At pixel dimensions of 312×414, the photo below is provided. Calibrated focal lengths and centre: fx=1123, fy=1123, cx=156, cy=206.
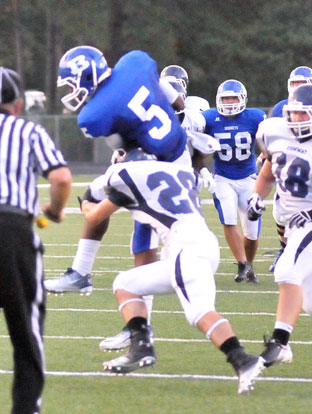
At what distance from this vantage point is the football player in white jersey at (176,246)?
5.21 metres

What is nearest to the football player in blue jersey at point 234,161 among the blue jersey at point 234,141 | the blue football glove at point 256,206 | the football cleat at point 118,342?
the blue jersey at point 234,141

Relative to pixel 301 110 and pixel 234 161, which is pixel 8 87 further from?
pixel 234 161

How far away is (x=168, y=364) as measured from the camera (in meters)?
6.07

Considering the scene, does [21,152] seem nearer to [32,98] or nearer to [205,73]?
[32,98]

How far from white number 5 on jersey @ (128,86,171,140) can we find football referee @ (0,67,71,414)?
1.41 meters

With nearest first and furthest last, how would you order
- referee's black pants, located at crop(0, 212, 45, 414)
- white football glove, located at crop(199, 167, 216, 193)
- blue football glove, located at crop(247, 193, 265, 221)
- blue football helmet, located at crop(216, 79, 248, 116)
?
referee's black pants, located at crop(0, 212, 45, 414)
blue football glove, located at crop(247, 193, 265, 221)
white football glove, located at crop(199, 167, 216, 193)
blue football helmet, located at crop(216, 79, 248, 116)

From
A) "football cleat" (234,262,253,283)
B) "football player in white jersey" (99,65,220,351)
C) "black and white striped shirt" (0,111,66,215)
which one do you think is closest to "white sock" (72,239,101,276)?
"football player in white jersey" (99,65,220,351)

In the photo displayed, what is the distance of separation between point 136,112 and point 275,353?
1.46 meters

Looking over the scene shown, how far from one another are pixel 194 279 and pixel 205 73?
33.1 meters

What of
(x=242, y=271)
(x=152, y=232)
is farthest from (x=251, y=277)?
(x=152, y=232)

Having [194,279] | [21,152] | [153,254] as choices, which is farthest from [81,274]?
[21,152]

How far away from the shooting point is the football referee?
4.41 meters

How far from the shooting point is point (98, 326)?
7.27 meters

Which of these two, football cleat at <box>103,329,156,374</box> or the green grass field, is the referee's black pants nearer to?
the green grass field
